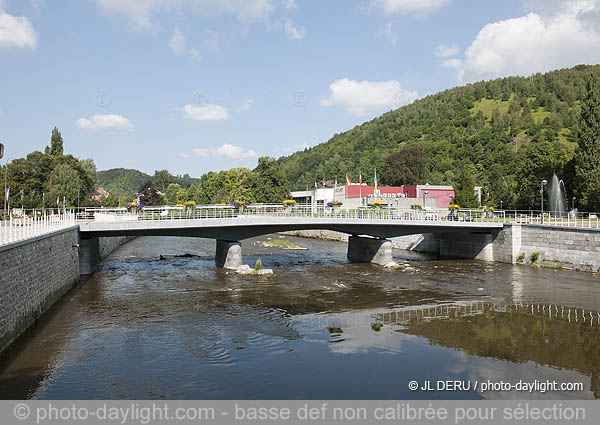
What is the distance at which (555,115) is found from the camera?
533 feet

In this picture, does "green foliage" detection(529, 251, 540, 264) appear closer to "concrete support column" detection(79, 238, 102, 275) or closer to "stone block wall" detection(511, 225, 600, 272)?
"stone block wall" detection(511, 225, 600, 272)

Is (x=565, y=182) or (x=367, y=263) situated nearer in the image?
(x=367, y=263)

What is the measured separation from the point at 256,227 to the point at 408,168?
89187 millimetres

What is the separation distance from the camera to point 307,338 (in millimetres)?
21281

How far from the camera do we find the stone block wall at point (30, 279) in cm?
1842

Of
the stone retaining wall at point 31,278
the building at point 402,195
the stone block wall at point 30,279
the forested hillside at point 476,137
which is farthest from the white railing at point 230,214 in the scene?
the forested hillside at point 476,137

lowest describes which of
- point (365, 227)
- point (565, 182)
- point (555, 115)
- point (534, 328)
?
point (534, 328)

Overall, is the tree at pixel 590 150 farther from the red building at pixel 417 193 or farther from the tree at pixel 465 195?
the red building at pixel 417 193

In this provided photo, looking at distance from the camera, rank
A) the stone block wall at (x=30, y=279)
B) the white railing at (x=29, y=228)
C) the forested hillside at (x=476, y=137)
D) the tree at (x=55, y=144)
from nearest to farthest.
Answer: the stone block wall at (x=30, y=279) < the white railing at (x=29, y=228) < the tree at (x=55, y=144) < the forested hillside at (x=476, y=137)

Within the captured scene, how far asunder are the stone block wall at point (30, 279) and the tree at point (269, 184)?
7222 centimetres
